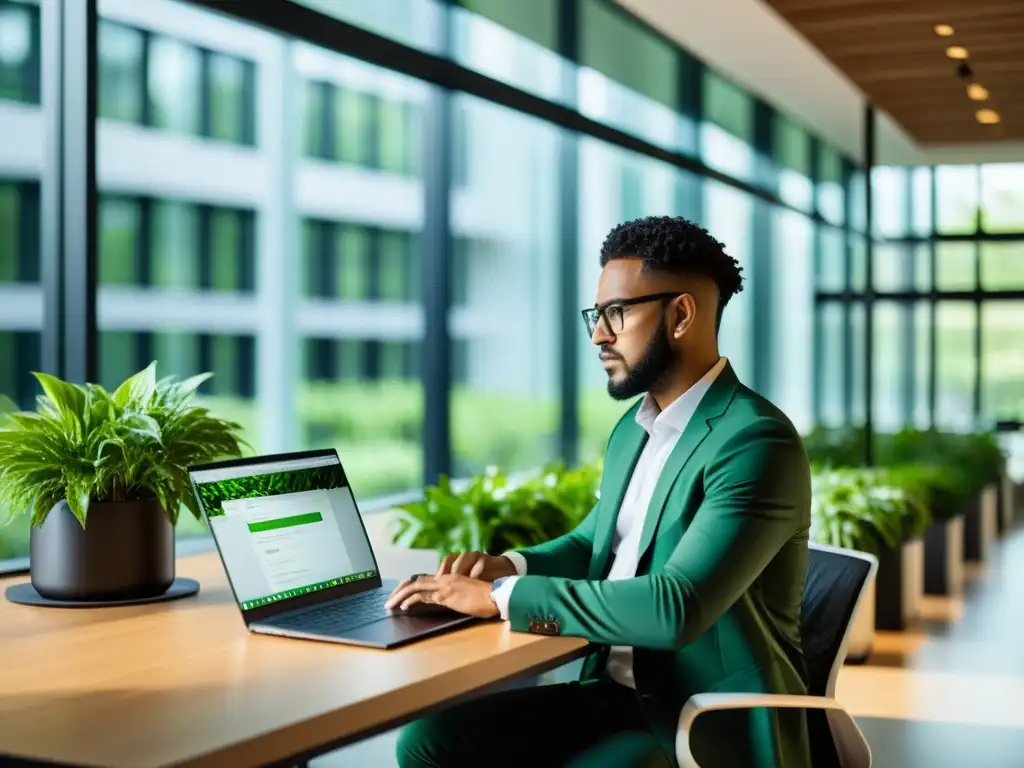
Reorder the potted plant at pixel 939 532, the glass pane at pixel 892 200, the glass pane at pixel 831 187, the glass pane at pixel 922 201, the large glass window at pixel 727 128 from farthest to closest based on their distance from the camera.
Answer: the glass pane at pixel 922 201 → the glass pane at pixel 892 200 → the glass pane at pixel 831 187 → the large glass window at pixel 727 128 → the potted plant at pixel 939 532

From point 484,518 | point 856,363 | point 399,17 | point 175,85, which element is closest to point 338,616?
point 484,518

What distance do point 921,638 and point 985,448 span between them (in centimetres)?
488

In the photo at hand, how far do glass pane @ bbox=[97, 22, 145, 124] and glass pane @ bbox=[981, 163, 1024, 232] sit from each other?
11.6 meters

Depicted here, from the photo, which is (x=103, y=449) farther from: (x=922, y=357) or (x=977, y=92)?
(x=922, y=357)

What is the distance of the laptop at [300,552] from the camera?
231 cm

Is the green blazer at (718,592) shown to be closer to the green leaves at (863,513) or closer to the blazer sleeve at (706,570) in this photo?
the blazer sleeve at (706,570)

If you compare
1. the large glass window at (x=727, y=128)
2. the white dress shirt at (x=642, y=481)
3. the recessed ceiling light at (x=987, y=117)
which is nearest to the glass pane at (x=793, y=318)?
the large glass window at (x=727, y=128)

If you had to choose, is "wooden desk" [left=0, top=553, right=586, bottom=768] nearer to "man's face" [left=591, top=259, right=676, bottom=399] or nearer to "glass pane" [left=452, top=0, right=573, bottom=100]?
"man's face" [left=591, top=259, right=676, bottom=399]

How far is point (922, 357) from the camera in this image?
1453cm

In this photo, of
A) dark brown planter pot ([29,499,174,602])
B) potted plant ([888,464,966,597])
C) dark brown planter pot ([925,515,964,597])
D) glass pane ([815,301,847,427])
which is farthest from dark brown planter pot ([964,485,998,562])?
dark brown planter pot ([29,499,174,602])

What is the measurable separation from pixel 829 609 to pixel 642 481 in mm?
415

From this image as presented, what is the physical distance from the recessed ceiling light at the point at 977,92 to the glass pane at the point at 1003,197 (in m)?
6.06

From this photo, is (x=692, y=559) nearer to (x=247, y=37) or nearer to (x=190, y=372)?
(x=190, y=372)

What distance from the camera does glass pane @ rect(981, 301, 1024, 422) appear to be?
1420cm
